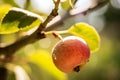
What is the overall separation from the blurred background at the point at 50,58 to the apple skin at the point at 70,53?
0.12m

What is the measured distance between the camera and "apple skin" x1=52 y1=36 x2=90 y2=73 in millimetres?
1154

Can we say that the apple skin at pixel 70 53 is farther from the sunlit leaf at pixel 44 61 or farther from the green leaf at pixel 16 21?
the sunlit leaf at pixel 44 61

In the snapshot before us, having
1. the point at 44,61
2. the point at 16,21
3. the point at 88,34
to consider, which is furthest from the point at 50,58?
the point at 16,21

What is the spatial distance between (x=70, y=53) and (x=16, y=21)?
0.19 meters

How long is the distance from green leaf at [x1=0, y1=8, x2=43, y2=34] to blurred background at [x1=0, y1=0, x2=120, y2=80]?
7 centimetres

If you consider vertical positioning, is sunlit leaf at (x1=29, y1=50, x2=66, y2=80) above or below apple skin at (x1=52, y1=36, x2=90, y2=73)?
below

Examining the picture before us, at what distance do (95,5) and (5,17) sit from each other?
1.08ft

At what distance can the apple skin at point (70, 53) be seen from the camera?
45.4 inches

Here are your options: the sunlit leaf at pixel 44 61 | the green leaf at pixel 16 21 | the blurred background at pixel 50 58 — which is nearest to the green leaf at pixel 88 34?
the blurred background at pixel 50 58

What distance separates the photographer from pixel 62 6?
4.40ft

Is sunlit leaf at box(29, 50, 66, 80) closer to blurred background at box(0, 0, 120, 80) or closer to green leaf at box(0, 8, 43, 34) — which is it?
blurred background at box(0, 0, 120, 80)

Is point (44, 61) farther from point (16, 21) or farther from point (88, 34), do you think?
point (16, 21)

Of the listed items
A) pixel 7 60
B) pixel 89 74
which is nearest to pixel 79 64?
pixel 7 60

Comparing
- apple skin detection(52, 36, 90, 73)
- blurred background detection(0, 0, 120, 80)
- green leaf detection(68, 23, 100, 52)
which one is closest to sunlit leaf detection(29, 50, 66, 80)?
blurred background detection(0, 0, 120, 80)
